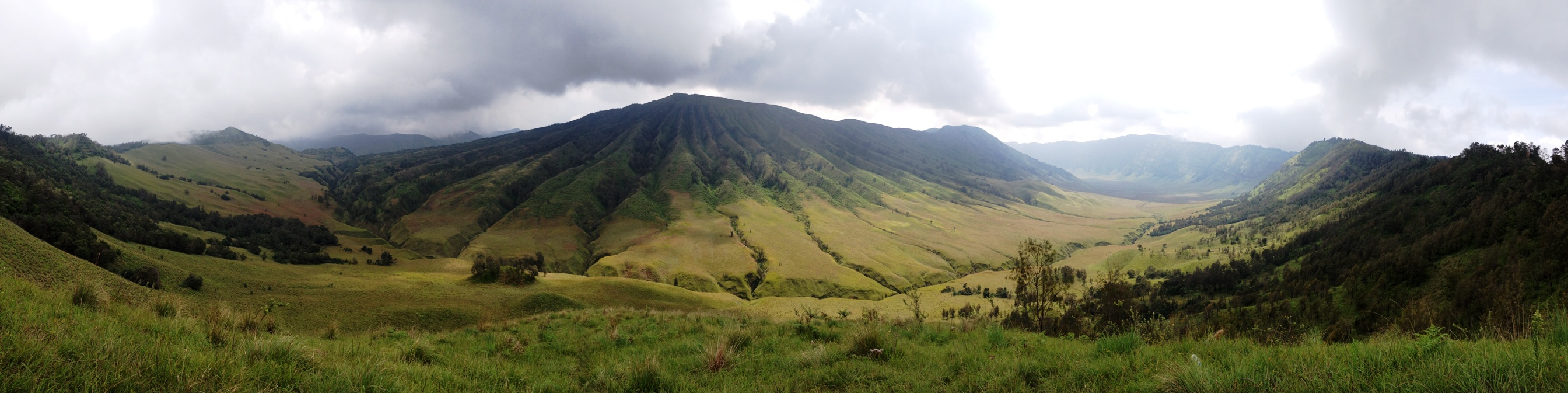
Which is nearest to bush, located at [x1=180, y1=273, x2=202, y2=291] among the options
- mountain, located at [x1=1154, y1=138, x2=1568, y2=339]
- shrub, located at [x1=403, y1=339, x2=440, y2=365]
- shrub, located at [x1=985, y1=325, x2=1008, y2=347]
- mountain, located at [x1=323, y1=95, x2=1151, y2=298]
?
shrub, located at [x1=403, y1=339, x2=440, y2=365]

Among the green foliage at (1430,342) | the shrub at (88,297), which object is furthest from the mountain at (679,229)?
the green foliage at (1430,342)

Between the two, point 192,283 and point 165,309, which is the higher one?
point 165,309

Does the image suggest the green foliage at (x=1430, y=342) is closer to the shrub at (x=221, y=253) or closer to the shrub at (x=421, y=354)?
the shrub at (x=421, y=354)

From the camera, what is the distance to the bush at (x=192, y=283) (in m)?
36.4

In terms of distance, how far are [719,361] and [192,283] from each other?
51.8 m

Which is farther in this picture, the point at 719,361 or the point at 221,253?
the point at 221,253

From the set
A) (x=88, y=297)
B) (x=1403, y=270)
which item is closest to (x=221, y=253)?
(x=88, y=297)

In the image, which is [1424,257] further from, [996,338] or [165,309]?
[165,309]

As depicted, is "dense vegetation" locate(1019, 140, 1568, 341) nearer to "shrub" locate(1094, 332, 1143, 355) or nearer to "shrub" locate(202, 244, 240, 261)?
"shrub" locate(1094, 332, 1143, 355)

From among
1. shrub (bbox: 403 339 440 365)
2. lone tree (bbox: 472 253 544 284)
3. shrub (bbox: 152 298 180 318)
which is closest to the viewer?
shrub (bbox: 152 298 180 318)

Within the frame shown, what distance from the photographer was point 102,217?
217 ft

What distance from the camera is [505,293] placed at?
41750 mm

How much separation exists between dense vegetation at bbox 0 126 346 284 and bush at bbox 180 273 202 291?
239 centimetres

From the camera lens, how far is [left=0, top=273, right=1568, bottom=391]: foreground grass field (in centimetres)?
362
